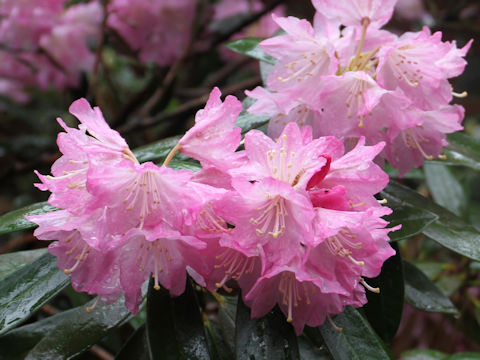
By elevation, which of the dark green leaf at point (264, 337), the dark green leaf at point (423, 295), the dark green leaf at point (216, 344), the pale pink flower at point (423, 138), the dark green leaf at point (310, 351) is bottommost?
the dark green leaf at point (423, 295)

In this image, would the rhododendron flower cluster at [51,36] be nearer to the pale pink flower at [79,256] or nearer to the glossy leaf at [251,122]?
the glossy leaf at [251,122]

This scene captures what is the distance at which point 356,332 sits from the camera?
2.33 ft

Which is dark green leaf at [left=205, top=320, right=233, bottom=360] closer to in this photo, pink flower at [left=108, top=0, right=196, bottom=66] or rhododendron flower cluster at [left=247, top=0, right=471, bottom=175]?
rhododendron flower cluster at [left=247, top=0, right=471, bottom=175]

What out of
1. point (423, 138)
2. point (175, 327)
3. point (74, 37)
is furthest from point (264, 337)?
point (74, 37)

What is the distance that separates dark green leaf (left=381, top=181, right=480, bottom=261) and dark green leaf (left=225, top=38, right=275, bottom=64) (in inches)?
14.1

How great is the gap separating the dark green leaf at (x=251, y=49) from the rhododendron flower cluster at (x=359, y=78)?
19 cm

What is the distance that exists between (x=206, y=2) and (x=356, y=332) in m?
1.40

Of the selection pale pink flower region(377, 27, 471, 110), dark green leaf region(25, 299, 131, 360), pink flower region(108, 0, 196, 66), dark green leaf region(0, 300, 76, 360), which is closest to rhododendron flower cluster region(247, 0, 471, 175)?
pale pink flower region(377, 27, 471, 110)

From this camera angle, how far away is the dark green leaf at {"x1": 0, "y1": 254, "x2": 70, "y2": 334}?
2.26 feet

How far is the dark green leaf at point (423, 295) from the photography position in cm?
101

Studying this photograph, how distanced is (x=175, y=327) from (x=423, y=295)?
575 mm

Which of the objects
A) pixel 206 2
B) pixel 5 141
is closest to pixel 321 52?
pixel 206 2

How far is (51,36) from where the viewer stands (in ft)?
6.03

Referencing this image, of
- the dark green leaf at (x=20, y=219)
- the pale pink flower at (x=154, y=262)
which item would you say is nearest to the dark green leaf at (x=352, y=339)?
the pale pink flower at (x=154, y=262)
